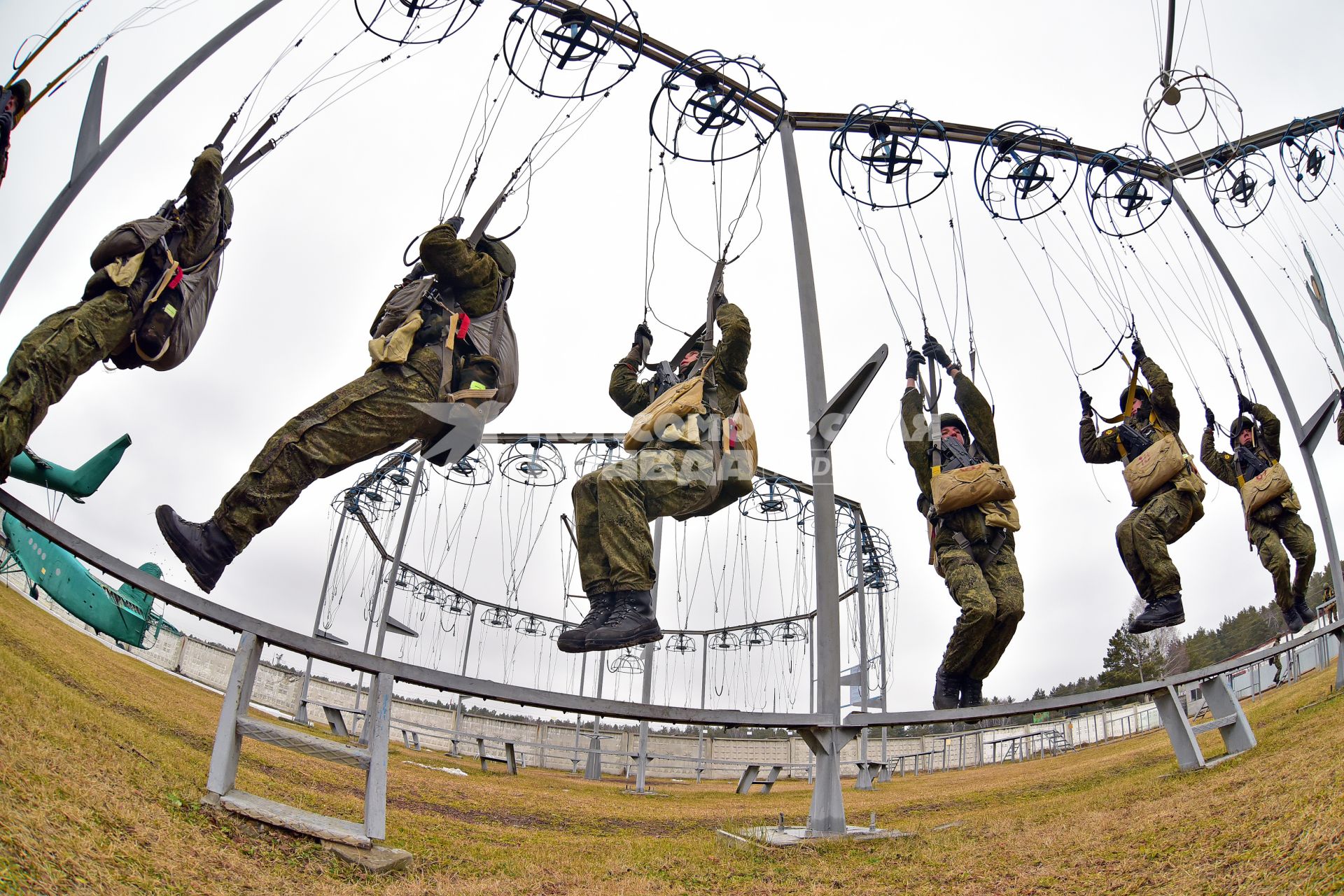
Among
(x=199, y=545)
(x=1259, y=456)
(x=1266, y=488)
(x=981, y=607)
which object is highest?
(x=1259, y=456)

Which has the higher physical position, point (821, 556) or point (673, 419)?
point (673, 419)

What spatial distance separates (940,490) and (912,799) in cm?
248

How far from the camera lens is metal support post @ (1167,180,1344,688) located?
7.26 metres

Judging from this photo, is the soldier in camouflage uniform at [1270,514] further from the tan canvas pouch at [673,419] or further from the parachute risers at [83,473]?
the parachute risers at [83,473]

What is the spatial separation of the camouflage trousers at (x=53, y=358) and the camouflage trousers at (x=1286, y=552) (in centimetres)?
888

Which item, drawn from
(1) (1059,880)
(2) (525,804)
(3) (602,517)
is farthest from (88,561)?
(1) (1059,880)

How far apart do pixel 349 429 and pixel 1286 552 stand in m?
7.85

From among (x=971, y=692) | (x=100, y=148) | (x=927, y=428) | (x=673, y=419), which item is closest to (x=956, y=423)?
(x=927, y=428)

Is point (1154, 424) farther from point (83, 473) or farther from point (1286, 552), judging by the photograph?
point (83, 473)

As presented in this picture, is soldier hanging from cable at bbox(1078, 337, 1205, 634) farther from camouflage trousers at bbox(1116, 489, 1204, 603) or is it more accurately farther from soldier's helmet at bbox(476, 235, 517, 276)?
soldier's helmet at bbox(476, 235, 517, 276)

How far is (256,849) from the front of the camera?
2922 mm

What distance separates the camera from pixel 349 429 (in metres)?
4.21

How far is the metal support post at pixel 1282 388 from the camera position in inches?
286

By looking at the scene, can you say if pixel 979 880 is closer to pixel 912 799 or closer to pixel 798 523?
pixel 912 799
